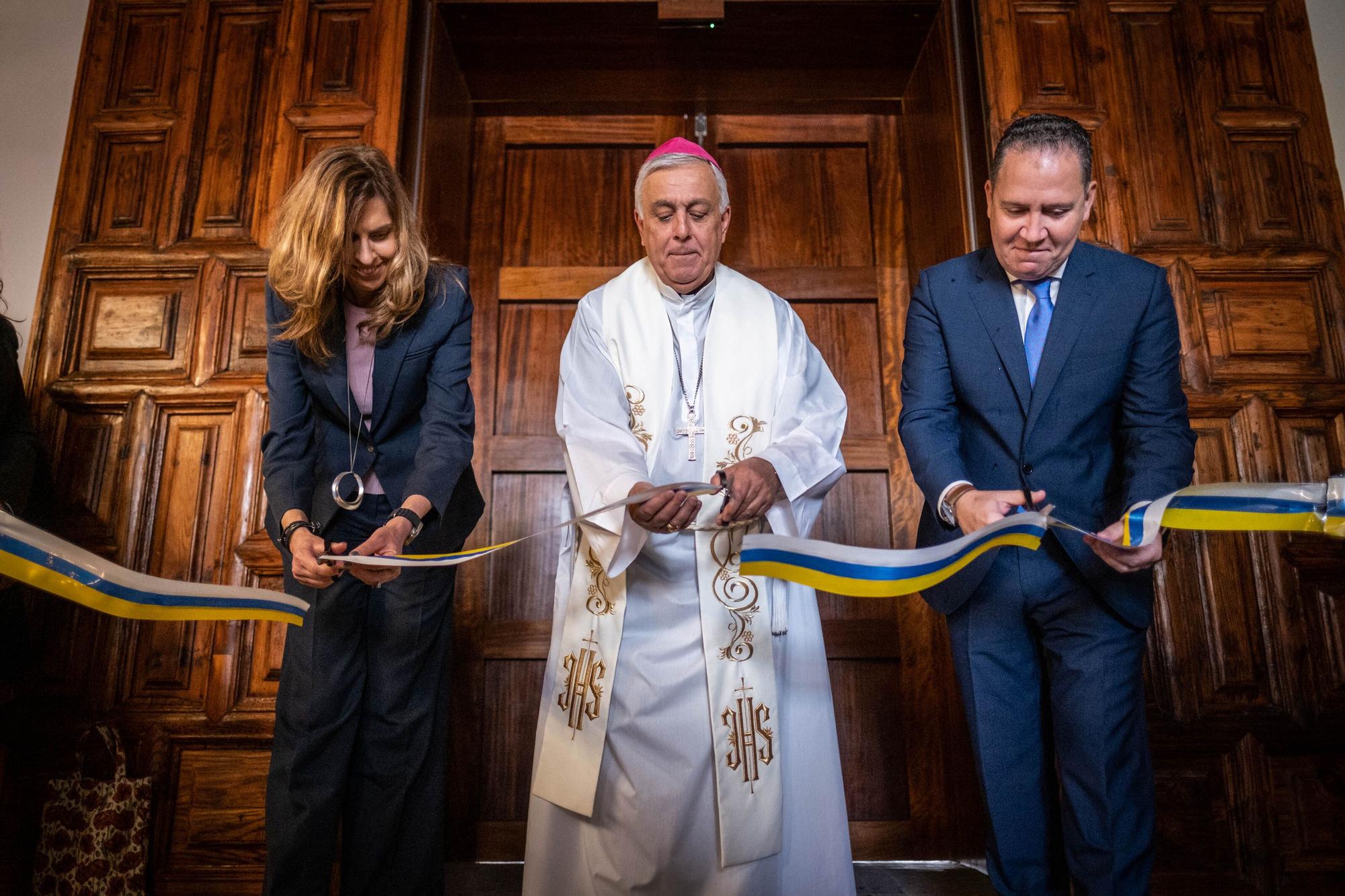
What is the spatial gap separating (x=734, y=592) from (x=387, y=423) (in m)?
1.00

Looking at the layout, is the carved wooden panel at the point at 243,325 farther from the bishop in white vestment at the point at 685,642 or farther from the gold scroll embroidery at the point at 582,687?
the gold scroll embroidery at the point at 582,687

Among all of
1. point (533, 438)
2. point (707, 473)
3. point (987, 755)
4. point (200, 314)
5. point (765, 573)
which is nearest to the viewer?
point (765, 573)

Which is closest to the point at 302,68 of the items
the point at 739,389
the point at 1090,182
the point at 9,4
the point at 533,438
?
the point at 9,4

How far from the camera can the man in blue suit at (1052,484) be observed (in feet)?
6.78

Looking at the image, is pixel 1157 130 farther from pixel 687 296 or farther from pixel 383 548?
pixel 383 548

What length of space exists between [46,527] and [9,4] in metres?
2.29

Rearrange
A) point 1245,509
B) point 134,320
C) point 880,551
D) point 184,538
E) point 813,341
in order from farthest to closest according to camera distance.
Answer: point 813,341, point 134,320, point 184,538, point 880,551, point 1245,509

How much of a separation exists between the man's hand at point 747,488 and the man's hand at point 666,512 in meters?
0.09

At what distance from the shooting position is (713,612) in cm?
248

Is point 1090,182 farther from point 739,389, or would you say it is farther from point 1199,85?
point 1199,85

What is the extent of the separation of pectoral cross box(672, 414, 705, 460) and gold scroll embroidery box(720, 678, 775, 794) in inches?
24.6

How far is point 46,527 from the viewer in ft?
10.4

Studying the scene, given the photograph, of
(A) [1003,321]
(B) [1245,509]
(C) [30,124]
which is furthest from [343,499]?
(C) [30,124]

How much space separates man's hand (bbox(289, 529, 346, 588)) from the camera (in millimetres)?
2131
